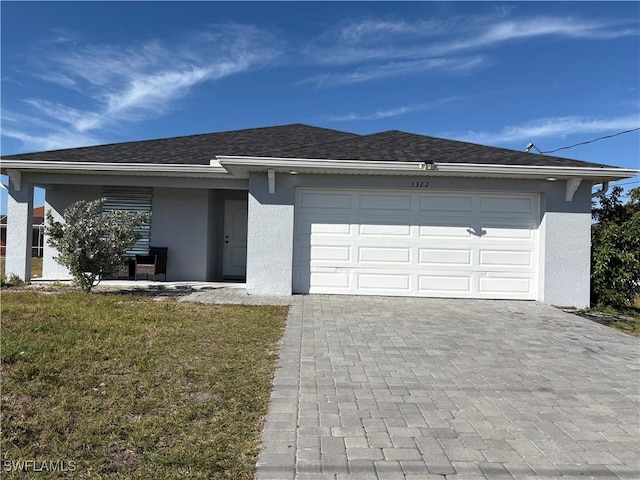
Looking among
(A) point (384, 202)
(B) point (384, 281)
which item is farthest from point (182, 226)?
(B) point (384, 281)

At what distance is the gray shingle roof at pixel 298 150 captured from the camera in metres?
8.55

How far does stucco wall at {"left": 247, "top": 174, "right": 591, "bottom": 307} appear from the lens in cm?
855

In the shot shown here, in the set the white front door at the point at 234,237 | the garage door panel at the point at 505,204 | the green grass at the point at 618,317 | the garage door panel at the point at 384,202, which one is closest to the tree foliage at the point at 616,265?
the green grass at the point at 618,317

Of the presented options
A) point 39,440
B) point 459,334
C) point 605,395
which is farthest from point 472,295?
point 39,440

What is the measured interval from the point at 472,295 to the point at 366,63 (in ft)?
30.7

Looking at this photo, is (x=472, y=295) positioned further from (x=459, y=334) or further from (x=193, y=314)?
(x=193, y=314)

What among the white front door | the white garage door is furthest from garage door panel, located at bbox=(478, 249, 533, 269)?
the white front door

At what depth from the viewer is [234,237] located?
12.0 meters

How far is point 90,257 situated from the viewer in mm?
8062

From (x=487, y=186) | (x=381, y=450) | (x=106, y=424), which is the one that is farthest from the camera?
(x=487, y=186)

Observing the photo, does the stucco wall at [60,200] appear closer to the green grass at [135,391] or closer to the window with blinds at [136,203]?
the window with blinds at [136,203]

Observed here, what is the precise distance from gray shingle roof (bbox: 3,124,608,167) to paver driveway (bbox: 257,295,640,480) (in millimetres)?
3841

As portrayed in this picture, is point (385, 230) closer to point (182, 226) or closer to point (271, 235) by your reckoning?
point (271, 235)

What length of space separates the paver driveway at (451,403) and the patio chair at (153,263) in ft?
18.6
